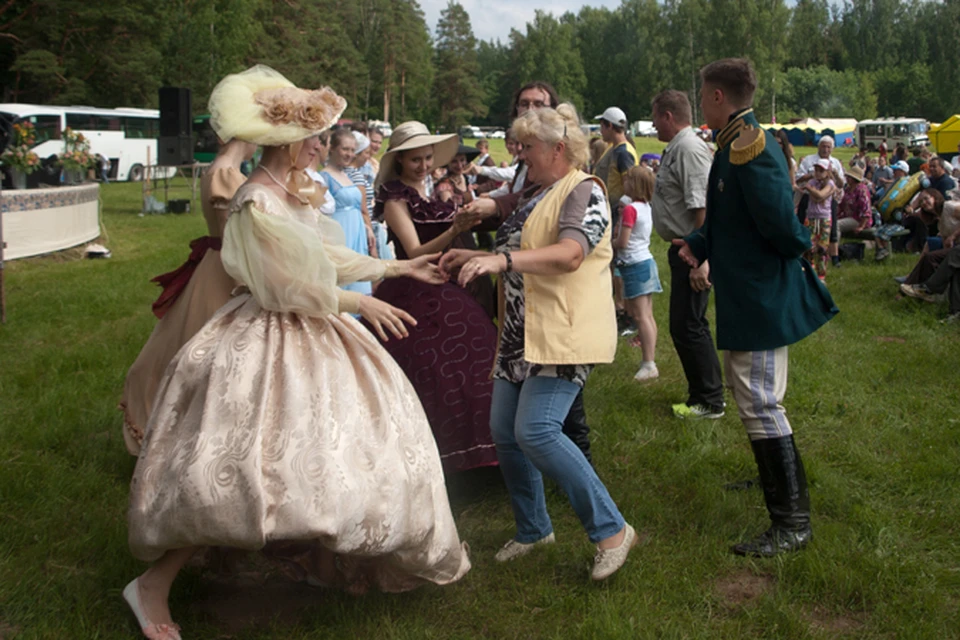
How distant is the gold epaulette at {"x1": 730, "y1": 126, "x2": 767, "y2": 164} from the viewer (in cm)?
338

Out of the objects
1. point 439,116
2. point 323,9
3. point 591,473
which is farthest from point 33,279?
point 439,116

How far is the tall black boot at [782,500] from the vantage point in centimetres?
356

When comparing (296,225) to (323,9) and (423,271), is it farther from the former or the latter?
(323,9)

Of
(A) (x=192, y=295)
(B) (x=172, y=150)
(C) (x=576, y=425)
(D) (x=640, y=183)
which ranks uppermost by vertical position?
(B) (x=172, y=150)

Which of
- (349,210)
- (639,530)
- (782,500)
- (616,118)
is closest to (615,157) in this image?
(616,118)

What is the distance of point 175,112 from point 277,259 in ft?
61.9

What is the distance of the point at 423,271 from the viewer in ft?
11.1

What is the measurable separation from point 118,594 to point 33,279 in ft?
27.7

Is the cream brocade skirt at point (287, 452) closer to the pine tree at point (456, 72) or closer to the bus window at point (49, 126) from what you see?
the bus window at point (49, 126)

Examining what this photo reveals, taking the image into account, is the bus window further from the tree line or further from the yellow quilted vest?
the yellow quilted vest

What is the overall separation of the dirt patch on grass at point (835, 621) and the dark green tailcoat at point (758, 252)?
1.00 m

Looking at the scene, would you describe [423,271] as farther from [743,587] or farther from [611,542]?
[743,587]

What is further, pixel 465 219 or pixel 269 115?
pixel 465 219

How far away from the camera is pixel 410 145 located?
4.38 m
